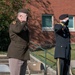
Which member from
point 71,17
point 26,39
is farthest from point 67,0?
point 26,39

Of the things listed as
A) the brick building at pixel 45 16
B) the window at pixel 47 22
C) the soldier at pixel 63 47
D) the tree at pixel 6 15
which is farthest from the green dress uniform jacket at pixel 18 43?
the window at pixel 47 22

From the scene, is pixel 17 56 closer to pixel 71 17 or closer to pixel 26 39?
pixel 26 39

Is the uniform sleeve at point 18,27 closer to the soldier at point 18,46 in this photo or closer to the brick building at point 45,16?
the soldier at point 18,46

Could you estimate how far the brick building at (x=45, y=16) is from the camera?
73.6 feet

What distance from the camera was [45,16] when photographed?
23203 mm

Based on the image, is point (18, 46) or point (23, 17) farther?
point (18, 46)

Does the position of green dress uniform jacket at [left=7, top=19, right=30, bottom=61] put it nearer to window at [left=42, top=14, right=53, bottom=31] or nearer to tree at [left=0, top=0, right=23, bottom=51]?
tree at [left=0, top=0, right=23, bottom=51]

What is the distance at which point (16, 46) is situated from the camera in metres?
5.86

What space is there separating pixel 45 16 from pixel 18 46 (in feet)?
57.2

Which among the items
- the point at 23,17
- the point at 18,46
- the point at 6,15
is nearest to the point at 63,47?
the point at 18,46

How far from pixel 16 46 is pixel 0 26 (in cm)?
1234

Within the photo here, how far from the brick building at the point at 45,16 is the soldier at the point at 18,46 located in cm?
1621

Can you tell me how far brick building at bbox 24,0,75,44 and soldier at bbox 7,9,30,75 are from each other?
16207mm

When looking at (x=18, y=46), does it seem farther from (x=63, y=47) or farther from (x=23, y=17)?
(x=63, y=47)
